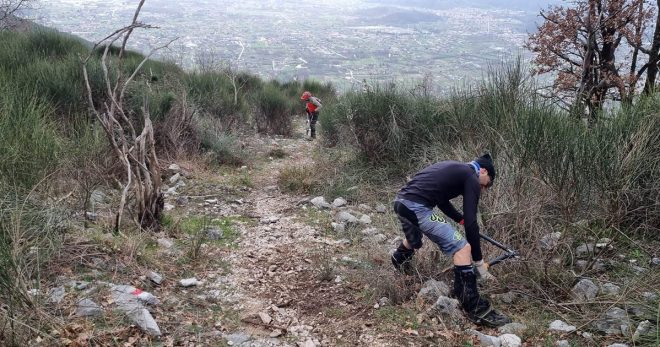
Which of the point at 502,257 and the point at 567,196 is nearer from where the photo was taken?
the point at 502,257

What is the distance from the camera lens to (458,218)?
3.99 meters

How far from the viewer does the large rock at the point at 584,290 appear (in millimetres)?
3619

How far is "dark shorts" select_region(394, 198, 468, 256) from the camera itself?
3.70 m

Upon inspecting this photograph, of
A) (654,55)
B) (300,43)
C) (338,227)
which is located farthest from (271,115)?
(300,43)

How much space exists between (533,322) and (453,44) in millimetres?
16232

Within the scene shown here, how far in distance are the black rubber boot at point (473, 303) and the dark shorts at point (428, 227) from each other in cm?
Result: 20

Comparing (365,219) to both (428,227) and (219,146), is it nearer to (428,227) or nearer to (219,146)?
(428,227)

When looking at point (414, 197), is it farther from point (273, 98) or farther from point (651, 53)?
point (273, 98)

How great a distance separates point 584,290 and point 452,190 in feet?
4.17

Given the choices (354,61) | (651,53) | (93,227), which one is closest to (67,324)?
(93,227)

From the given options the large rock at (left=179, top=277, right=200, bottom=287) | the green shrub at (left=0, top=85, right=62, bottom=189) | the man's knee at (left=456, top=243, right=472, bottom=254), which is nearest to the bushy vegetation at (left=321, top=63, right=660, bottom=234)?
the man's knee at (left=456, top=243, right=472, bottom=254)

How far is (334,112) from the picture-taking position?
9297 mm

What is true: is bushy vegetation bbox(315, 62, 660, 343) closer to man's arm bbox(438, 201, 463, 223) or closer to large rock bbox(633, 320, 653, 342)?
large rock bbox(633, 320, 653, 342)

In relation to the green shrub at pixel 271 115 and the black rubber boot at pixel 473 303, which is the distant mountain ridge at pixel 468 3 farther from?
the black rubber boot at pixel 473 303
